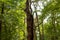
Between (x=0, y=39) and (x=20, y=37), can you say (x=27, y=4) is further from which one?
(x=20, y=37)

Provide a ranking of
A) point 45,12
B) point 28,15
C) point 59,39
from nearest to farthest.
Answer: point 28,15, point 45,12, point 59,39

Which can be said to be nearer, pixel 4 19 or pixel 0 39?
pixel 4 19

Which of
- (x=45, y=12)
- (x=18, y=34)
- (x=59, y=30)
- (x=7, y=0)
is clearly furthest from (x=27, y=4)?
(x=59, y=30)

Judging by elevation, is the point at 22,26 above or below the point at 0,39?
above

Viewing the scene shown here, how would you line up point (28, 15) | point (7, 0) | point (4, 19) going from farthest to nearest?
point (4, 19)
point (7, 0)
point (28, 15)

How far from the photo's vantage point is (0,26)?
12.8m

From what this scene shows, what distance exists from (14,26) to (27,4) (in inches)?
247

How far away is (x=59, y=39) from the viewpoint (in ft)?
71.9

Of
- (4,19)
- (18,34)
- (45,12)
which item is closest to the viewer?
(45,12)

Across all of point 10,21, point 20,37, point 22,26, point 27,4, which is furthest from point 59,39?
point 27,4

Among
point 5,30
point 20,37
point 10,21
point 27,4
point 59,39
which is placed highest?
point 27,4

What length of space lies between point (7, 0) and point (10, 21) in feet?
9.88

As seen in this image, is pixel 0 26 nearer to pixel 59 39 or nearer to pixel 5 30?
pixel 5 30

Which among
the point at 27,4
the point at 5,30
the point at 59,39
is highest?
the point at 27,4
